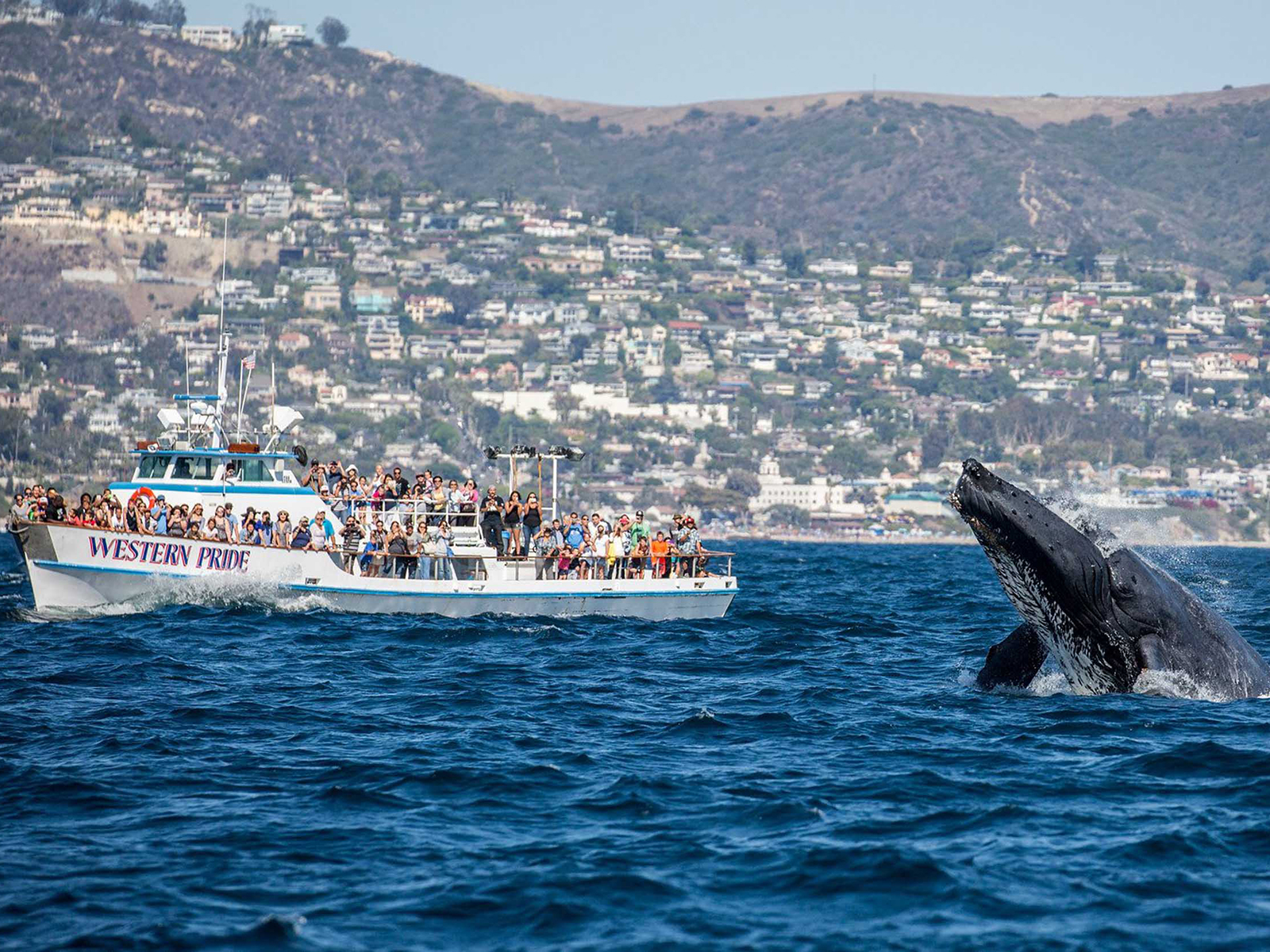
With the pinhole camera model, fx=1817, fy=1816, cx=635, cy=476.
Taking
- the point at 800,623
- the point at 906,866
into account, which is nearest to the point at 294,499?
the point at 800,623

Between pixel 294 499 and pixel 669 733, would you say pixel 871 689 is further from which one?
pixel 294 499

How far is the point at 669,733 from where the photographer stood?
22.8m

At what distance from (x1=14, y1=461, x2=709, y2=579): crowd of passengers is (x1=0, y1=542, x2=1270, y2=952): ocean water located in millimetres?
8631

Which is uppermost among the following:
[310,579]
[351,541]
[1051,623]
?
[1051,623]

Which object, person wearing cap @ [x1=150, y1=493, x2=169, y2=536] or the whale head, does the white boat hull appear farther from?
the whale head

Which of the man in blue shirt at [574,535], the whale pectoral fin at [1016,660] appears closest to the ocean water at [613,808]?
the whale pectoral fin at [1016,660]

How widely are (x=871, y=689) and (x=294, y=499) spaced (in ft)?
65.1

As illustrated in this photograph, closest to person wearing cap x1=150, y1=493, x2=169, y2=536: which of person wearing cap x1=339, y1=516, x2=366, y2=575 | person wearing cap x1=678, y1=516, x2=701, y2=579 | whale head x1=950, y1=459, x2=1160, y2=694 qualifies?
person wearing cap x1=339, y1=516, x2=366, y2=575

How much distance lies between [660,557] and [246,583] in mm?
9100

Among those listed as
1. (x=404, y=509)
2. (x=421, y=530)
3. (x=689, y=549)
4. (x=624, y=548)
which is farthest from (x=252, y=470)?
(x=689, y=549)

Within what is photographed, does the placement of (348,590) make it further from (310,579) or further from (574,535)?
(574,535)

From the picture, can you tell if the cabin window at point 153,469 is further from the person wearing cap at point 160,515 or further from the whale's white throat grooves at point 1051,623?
the whale's white throat grooves at point 1051,623

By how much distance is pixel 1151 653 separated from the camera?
20312mm

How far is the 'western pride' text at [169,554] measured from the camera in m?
38.9
